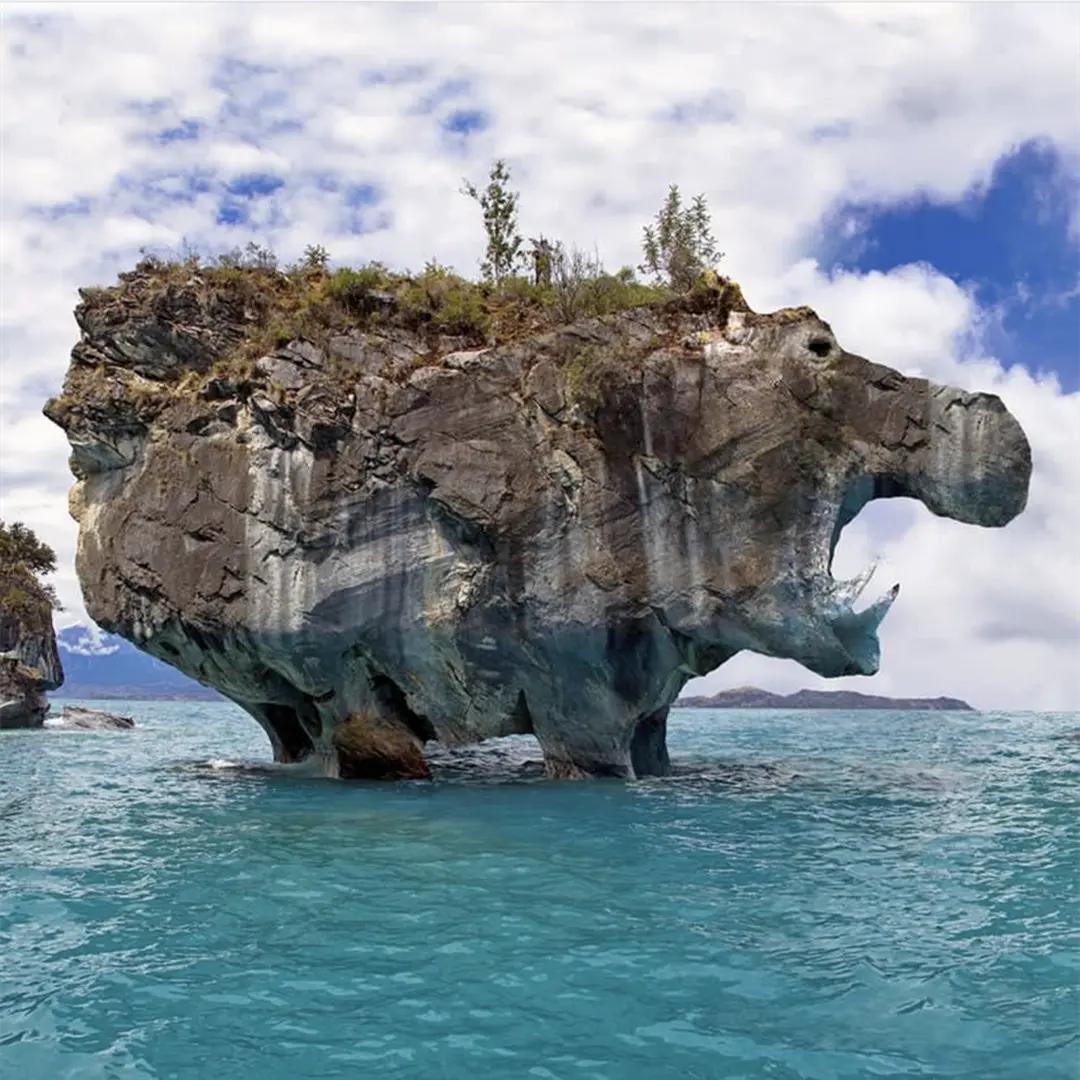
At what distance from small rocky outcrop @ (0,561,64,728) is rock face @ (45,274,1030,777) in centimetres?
3376

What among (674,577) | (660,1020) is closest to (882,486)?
(674,577)

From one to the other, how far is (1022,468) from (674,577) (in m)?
6.88

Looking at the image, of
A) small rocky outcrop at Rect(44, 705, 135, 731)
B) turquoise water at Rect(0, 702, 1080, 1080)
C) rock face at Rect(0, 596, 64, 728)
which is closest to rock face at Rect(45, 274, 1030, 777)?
turquoise water at Rect(0, 702, 1080, 1080)

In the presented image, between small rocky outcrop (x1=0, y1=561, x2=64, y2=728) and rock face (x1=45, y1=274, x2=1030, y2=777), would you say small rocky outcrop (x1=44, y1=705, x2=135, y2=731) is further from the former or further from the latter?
rock face (x1=45, y1=274, x2=1030, y2=777)

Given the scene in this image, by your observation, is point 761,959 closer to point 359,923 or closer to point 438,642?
point 359,923

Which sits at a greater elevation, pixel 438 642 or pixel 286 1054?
pixel 438 642

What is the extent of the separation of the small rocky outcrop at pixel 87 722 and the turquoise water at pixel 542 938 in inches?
1585

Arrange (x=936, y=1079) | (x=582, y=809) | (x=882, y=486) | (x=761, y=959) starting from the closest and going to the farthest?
(x=936, y=1079), (x=761, y=959), (x=582, y=809), (x=882, y=486)

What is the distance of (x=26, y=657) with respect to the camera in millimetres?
59344

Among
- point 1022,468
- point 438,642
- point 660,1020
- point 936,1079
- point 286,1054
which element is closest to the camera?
point 936,1079

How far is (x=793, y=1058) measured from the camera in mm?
7195

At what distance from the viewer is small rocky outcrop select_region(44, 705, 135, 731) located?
5600 centimetres

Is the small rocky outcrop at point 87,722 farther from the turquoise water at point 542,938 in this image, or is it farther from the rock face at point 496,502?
the turquoise water at point 542,938

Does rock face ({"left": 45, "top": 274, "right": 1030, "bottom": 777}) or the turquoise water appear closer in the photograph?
the turquoise water
